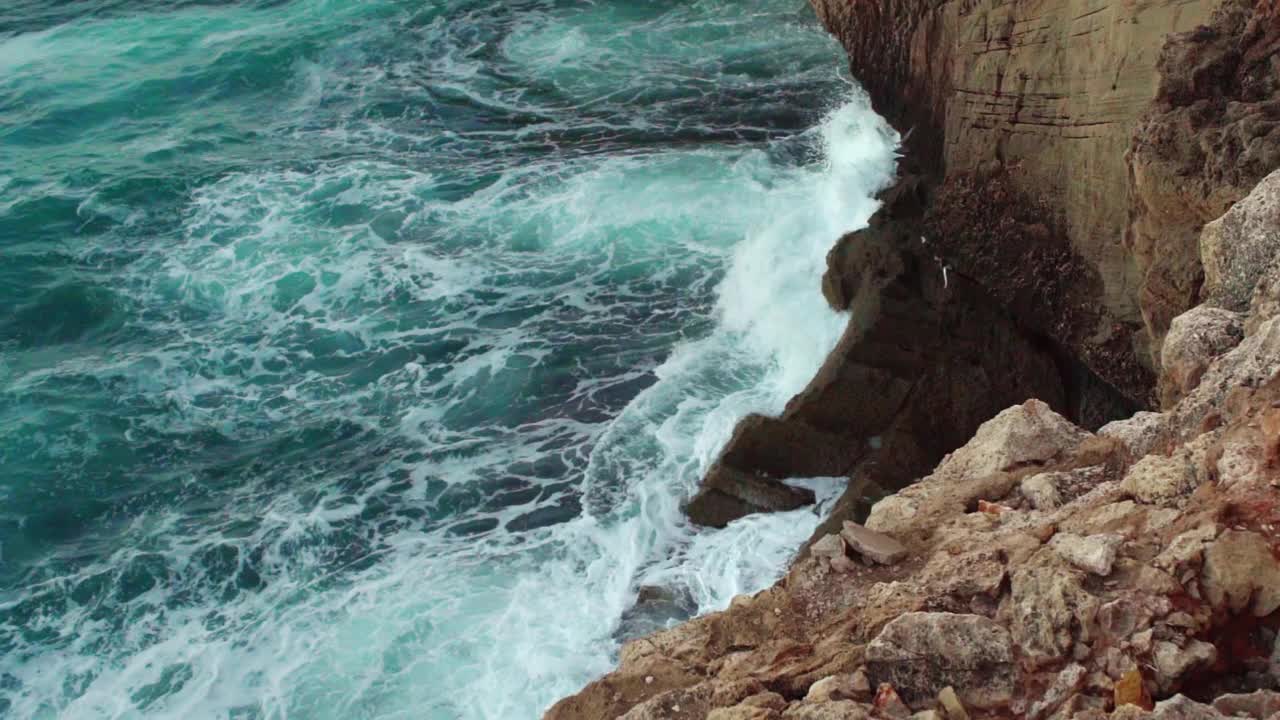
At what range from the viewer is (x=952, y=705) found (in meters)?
5.20

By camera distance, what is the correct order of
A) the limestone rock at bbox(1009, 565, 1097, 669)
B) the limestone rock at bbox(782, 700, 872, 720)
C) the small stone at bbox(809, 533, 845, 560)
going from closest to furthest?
the limestone rock at bbox(782, 700, 872, 720), the limestone rock at bbox(1009, 565, 1097, 669), the small stone at bbox(809, 533, 845, 560)

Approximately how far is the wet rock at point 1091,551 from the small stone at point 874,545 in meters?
1.02

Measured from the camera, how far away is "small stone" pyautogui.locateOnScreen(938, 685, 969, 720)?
518 centimetres

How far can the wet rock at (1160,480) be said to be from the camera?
5.88 m

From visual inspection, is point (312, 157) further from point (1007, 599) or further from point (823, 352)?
point (1007, 599)

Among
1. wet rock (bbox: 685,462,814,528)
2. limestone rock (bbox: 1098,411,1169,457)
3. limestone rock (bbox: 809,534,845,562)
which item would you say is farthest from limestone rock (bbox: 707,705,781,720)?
wet rock (bbox: 685,462,814,528)

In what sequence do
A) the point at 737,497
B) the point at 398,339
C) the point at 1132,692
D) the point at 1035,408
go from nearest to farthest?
the point at 1132,692, the point at 1035,408, the point at 737,497, the point at 398,339

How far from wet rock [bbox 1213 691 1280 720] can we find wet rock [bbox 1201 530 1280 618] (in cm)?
48

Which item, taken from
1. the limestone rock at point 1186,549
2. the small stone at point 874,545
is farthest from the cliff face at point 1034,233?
the limestone rock at point 1186,549

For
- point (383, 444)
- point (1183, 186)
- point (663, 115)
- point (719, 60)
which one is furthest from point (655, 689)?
point (719, 60)

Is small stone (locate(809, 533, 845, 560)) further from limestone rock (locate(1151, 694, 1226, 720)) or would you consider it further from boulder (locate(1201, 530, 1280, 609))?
limestone rock (locate(1151, 694, 1226, 720))

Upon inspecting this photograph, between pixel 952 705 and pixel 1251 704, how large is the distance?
1216 millimetres

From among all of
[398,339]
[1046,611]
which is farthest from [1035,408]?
[398,339]

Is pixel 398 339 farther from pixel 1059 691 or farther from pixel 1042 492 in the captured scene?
pixel 1059 691
